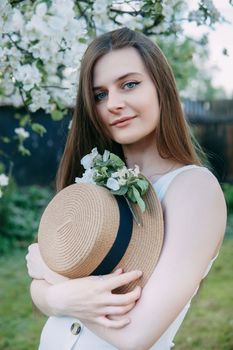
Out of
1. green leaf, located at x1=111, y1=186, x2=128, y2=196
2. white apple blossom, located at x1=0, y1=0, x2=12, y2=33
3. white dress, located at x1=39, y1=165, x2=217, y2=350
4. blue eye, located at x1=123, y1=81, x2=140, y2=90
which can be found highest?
white apple blossom, located at x1=0, y1=0, x2=12, y2=33

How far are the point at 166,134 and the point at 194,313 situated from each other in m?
3.62

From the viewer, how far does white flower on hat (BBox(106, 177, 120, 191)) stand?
1.58 m

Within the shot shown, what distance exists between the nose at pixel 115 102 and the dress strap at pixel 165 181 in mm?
236

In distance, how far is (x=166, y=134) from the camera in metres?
1.76

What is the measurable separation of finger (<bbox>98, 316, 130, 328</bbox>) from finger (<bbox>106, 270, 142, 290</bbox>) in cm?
8

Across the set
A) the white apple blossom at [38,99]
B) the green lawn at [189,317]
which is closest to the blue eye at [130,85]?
the white apple blossom at [38,99]

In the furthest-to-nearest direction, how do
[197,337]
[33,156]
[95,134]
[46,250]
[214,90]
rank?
1. [214,90]
2. [33,156]
3. [197,337]
4. [95,134]
5. [46,250]

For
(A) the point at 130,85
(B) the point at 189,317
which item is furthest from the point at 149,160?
(B) the point at 189,317

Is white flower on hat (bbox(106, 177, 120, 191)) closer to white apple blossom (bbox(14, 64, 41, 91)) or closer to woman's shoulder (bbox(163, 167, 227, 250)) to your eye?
woman's shoulder (bbox(163, 167, 227, 250))

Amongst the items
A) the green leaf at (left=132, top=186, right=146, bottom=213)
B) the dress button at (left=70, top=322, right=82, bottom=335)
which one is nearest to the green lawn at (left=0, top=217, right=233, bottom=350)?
the dress button at (left=70, top=322, right=82, bottom=335)

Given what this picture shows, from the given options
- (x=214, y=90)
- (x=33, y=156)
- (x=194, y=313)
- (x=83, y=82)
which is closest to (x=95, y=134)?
(x=83, y=82)

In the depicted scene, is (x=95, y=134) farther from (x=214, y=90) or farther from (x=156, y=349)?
(x=214, y=90)

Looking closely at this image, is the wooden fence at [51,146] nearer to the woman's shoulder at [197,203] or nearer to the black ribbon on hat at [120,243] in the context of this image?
the woman's shoulder at [197,203]

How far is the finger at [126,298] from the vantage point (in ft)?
4.92
